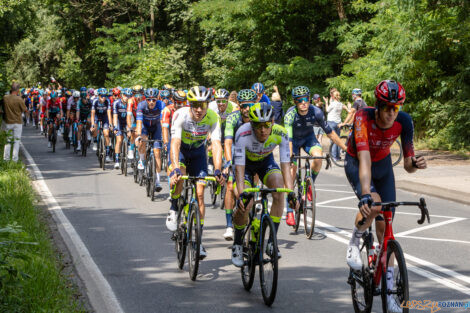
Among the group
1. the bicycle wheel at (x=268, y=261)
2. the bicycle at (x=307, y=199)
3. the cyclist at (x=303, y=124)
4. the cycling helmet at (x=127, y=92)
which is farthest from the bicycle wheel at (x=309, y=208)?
the cycling helmet at (x=127, y=92)

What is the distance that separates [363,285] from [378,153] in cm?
114

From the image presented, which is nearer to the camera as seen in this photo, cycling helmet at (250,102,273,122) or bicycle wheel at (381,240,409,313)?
bicycle wheel at (381,240,409,313)

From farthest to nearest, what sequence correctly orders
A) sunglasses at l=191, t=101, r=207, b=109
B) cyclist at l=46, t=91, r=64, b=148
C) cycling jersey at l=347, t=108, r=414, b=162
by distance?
cyclist at l=46, t=91, r=64, b=148
sunglasses at l=191, t=101, r=207, b=109
cycling jersey at l=347, t=108, r=414, b=162

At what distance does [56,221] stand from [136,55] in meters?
29.7

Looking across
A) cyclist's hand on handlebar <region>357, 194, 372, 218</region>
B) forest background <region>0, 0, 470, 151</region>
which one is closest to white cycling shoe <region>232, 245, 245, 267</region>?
cyclist's hand on handlebar <region>357, 194, 372, 218</region>

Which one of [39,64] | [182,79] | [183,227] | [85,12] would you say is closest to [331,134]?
[183,227]

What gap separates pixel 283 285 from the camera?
6676mm

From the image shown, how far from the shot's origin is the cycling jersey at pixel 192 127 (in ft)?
25.5

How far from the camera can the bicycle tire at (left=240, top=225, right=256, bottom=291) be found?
635 cm

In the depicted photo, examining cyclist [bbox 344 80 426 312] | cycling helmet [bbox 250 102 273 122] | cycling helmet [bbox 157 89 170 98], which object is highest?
cycling helmet [bbox 157 89 170 98]

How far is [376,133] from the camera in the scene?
18.0 feet

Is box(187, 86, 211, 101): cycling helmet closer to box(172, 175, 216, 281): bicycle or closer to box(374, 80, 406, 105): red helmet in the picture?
box(172, 175, 216, 281): bicycle

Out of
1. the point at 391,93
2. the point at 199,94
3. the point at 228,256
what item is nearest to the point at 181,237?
the point at 228,256

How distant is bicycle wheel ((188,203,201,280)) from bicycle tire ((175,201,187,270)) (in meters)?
0.21
